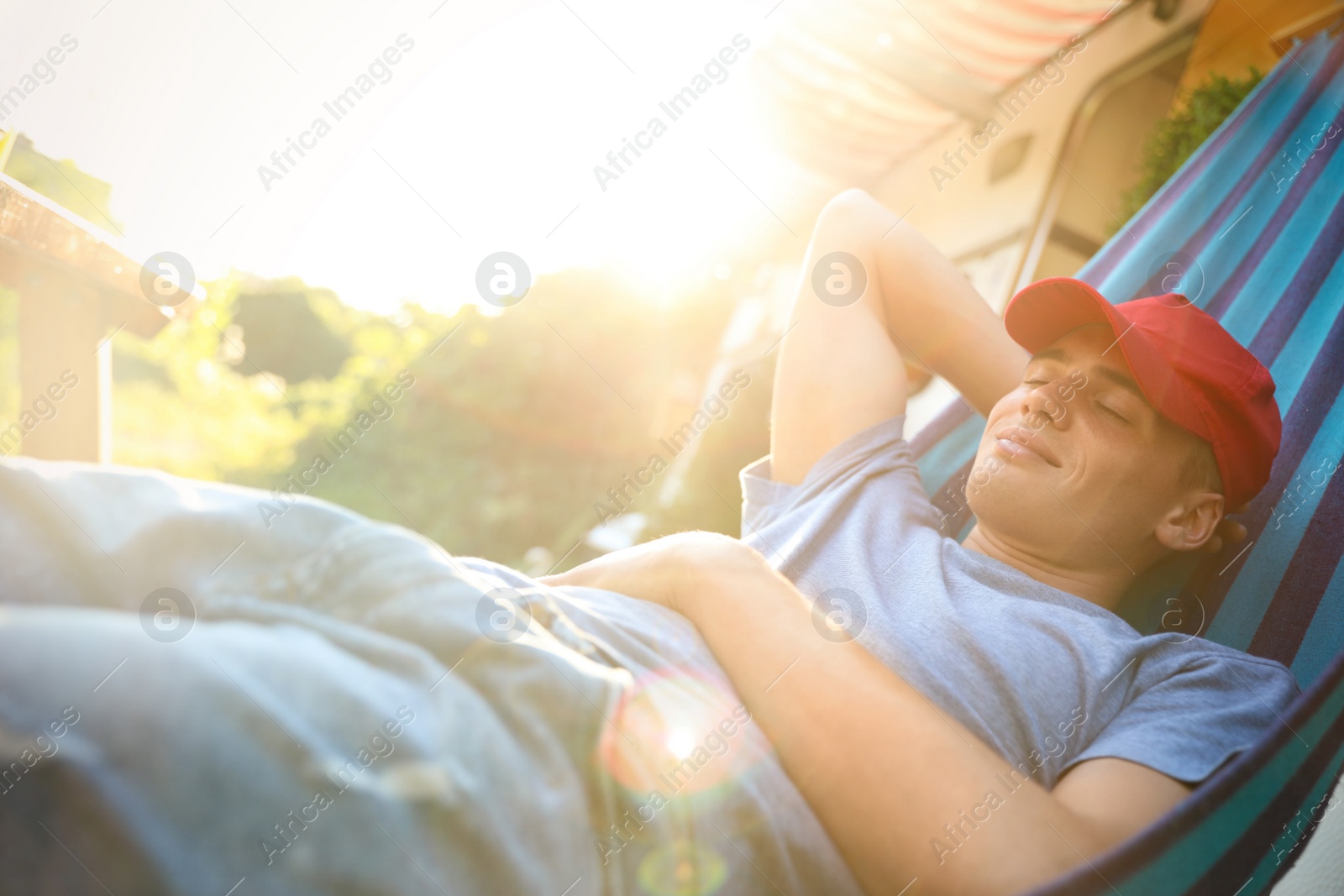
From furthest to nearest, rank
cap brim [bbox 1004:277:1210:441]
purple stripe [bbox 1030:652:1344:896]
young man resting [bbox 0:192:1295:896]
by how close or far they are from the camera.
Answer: cap brim [bbox 1004:277:1210:441]
purple stripe [bbox 1030:652:1344:896]
young man resting [bbox 0:192:1295:896]

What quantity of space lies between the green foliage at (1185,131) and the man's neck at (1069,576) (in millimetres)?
1711

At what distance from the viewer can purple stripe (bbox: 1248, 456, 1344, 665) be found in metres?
1.19

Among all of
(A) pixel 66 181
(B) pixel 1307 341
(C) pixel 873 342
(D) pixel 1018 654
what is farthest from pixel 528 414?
(D) pixel 1018 654

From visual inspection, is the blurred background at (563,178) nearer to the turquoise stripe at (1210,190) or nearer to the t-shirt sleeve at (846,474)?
the turquoise stripe at (1210,190)

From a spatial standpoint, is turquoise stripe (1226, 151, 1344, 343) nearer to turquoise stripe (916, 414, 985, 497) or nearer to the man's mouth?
turquoise stripe (916, 414, 985, 497)

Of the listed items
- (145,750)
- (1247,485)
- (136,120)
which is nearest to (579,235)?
(136,120)

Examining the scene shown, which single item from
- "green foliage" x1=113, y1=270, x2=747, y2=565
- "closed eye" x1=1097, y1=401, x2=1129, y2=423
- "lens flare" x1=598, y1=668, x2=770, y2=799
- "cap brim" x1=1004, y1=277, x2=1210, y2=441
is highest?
"cap brim" x1=1004, y1=277, x2=1210, y2=441

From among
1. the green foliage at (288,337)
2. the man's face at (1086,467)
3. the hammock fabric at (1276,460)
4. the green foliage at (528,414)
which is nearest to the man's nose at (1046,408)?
the man's face at (1086,467)

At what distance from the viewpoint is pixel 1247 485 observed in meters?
1.20

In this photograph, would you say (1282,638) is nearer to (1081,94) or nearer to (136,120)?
(1081,94)

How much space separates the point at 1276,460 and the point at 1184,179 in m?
0.92

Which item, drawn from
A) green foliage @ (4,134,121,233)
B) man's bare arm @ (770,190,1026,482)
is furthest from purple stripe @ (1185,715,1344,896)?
green foliage @ (4,134,121,233)

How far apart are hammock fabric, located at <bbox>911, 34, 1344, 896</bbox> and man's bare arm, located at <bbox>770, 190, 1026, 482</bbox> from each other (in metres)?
0.25

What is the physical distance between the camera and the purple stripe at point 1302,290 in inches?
58.1
